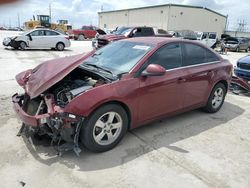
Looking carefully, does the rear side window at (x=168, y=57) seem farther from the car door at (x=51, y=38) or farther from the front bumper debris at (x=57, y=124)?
the car door at (x=51, y=38)

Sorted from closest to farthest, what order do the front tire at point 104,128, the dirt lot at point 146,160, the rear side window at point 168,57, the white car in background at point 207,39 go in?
the dirt lot at point 146,160 → the front tire at point 104,128 → the rear side window at point 168,57 → the white car in background at point 207,39

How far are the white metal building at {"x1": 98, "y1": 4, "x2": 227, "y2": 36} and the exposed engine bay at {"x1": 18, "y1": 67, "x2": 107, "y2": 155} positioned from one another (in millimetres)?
39551

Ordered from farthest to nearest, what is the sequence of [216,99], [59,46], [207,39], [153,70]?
[207,39] < [59,46] < [216,99] < [153,70]

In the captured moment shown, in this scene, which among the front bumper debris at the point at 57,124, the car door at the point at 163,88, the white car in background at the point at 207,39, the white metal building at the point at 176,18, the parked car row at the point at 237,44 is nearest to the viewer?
the front bumper debris at the point at 57,124

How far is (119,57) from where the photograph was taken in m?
4.09

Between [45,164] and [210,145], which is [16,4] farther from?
[210,145]

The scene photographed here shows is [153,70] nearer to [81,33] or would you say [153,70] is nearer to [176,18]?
[81,33]

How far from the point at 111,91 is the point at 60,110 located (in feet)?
2.30

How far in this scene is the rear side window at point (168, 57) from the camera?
156 inches

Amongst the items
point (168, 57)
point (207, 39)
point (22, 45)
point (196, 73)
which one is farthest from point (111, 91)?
point (207, 39)

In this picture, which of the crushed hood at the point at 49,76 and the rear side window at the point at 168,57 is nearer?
the crushed hood at the point at 49,76

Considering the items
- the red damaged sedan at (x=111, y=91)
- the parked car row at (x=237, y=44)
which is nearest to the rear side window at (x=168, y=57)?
the red damaged sedan at (x=111, y=91)

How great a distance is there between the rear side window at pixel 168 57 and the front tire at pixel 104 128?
99cm

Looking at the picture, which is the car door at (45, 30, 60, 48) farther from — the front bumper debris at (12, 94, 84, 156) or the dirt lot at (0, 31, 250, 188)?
the front bumper debris at (12, 94, 84, 156)
